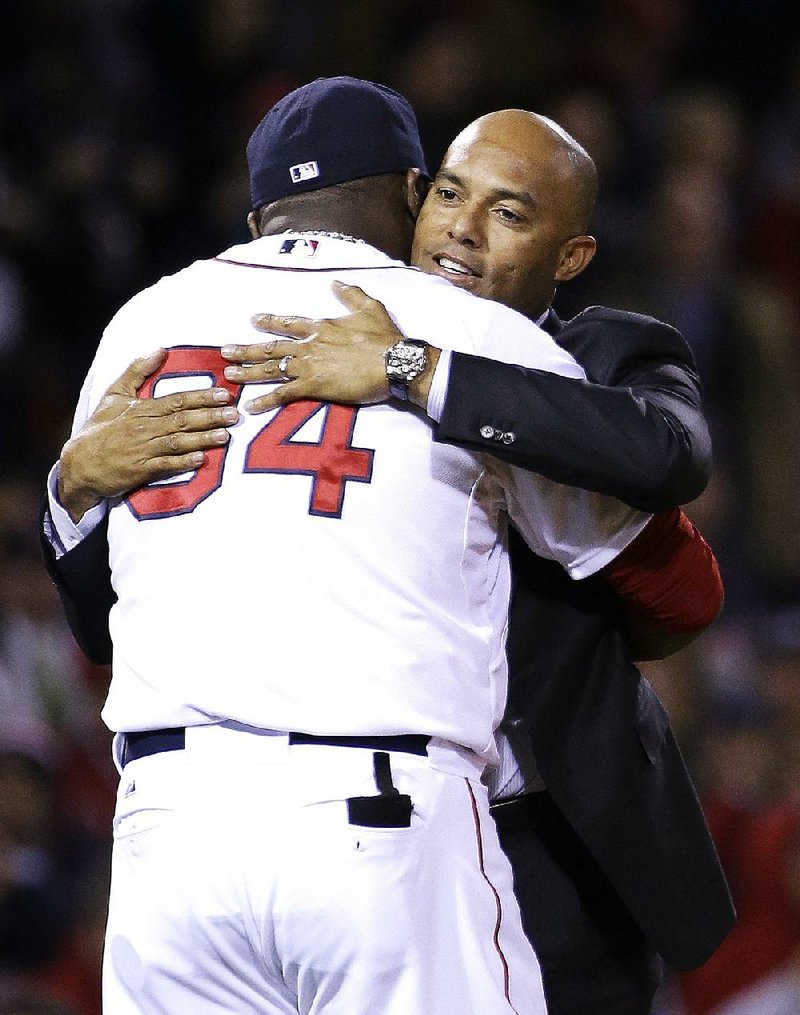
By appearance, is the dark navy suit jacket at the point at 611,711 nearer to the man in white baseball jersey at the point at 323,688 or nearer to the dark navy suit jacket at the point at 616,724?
the dark navy suit jacket at the point at 616,724

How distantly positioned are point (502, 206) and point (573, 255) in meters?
0.20

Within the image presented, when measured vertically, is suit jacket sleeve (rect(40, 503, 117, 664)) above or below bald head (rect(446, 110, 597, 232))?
below

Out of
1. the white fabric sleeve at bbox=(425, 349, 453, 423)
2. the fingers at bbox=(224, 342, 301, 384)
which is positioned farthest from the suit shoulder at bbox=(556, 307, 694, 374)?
the fingers at bbox=(224, 342, 301, 384)

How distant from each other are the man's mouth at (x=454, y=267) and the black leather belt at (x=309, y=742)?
87 cm

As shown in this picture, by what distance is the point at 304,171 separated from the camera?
2506 mm

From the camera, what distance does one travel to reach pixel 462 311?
233 centimetres

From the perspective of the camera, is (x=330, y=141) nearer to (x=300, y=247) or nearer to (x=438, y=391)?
(x=300, y=247)

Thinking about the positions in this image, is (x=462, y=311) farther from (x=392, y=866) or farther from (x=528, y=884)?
(x=528, y=884)

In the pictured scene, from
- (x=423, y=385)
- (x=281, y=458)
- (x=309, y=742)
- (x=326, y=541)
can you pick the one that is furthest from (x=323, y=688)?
(x=423, y=385)

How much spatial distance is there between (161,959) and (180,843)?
0.16m

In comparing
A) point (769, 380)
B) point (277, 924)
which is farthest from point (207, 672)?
point (769, 380)

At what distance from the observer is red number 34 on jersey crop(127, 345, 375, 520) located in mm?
2195

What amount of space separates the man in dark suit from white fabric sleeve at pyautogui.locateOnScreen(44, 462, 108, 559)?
27 millimetres

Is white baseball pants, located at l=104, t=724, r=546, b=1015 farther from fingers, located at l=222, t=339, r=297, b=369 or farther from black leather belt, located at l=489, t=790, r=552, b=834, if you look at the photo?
fingers, located at l=222, t=339, r=297, b=369
